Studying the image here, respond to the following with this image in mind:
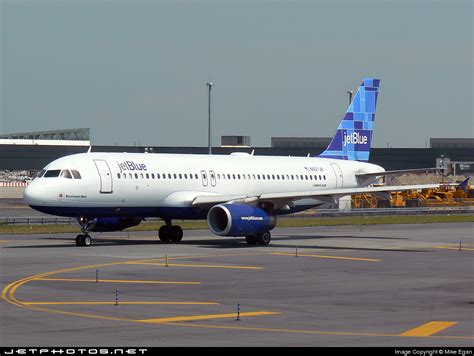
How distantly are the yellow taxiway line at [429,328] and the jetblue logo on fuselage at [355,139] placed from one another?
134ft

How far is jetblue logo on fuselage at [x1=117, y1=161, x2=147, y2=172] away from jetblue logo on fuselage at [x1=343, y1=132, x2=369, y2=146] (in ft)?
56.0

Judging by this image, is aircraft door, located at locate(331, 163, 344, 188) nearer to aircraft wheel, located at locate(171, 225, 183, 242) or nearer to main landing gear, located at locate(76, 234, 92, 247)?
aircraft wheel, located at locate(171, 225, 183, 242)

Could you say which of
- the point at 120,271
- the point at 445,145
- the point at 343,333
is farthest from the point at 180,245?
the point at 445,145

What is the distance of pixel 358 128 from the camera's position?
64.6m

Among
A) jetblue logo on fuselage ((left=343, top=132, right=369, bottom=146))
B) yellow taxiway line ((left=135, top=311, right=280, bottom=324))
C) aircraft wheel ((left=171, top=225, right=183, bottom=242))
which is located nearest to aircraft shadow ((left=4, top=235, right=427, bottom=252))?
aircraft wheel ((left=171, top=225, right=183, bottom=242))

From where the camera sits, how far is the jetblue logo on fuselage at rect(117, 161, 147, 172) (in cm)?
4934

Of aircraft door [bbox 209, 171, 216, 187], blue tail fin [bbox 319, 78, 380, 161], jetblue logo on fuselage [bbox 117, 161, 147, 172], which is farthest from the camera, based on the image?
blue tail fin [bbox 319, 78, 380, 161]

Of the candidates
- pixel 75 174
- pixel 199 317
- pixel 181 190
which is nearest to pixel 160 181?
pixel 181 190

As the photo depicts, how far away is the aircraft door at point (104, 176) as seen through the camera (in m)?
48.0

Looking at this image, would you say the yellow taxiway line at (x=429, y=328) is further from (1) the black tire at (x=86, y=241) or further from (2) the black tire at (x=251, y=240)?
(1) the black tire at (x=86, y=241)

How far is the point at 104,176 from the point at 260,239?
25.5ft

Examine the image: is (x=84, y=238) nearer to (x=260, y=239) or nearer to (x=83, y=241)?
(x=83, y=241)

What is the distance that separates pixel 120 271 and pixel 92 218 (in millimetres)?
13207

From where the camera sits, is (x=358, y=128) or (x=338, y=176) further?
(x=358, y=128)
